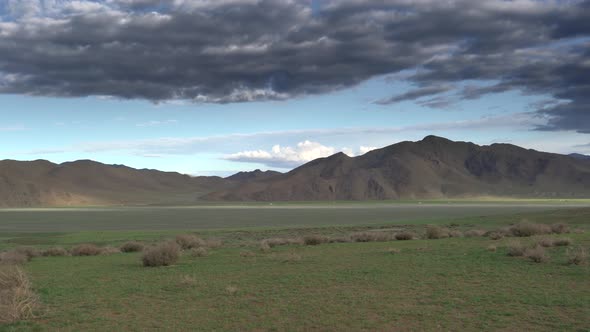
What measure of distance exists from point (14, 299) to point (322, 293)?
23.6 ft

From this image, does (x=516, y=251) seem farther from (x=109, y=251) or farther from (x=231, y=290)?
(x=109, y=251)


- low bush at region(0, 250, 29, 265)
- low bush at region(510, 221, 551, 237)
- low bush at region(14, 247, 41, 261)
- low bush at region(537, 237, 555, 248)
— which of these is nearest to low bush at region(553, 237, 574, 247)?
low bush at region(537, 237, 555, 248)

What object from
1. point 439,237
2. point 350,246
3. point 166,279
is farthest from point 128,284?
point 439,237

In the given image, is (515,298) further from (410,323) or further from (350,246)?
(350,246)

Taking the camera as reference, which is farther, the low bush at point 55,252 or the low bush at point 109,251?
the low bush at point 109,251

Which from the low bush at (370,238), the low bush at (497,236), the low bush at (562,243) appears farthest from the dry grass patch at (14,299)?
the low bush at (497,236)

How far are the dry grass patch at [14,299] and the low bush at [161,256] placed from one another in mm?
8450

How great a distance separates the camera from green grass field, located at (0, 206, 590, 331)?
12.0 m

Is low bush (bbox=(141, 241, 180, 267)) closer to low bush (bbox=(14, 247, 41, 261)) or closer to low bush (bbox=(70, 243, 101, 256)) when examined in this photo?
low bush (bbox=(70, 243, 101, 256))

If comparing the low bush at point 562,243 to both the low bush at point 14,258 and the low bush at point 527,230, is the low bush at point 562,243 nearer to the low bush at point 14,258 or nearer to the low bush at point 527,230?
the low bush at point 527,230

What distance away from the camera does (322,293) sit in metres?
15.2

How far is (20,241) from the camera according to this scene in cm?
A: 4109

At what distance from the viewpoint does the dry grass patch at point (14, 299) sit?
1235 cm

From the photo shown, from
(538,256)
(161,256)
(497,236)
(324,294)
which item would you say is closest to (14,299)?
(324,294)
